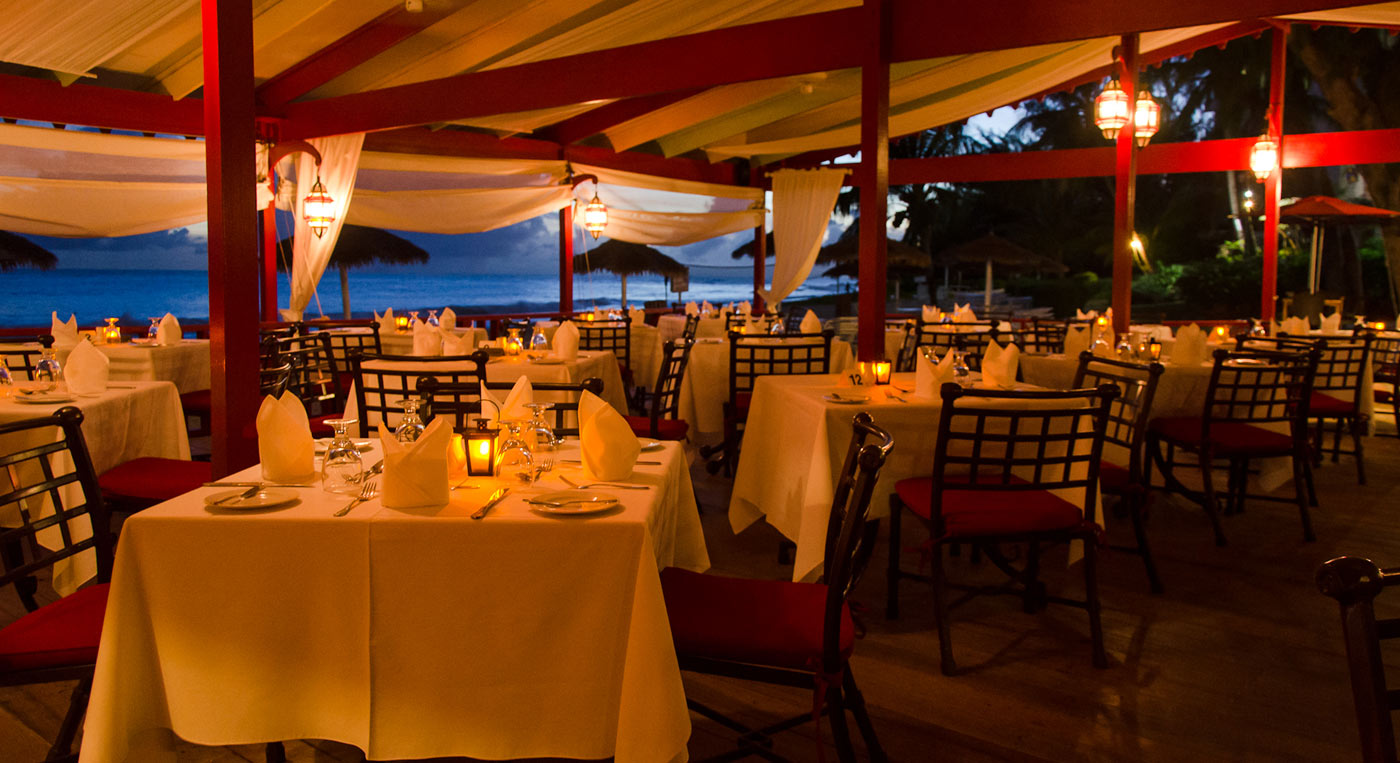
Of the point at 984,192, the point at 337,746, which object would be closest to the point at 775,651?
the point at 337,746

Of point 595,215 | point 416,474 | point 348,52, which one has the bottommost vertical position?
point 416,474

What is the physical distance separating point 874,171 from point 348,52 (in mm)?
4426

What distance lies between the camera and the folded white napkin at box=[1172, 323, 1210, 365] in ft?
16.9

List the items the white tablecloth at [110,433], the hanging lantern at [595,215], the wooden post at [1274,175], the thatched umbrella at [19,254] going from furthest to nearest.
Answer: the thatched umbrella at [19,254] → the hanging lantern at [595,215] → the wooden post at [1274,175] → the white tablecloth at [110,433]

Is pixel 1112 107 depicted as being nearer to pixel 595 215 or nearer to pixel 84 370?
pixel 595 215

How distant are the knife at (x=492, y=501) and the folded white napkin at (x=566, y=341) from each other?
3078 millimetres

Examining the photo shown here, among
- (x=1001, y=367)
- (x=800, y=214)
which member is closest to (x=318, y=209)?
(x=800, y=214)

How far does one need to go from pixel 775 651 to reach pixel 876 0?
4175mm

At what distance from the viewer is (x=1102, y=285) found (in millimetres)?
20844

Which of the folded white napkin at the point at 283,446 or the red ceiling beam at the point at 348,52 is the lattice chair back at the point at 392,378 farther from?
the red ceiling beam at the point at 348,52

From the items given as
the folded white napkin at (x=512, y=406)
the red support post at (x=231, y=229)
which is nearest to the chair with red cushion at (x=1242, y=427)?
the folded white napkin at (x=512, y=406)

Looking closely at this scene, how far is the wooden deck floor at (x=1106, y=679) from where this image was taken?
2.49 m

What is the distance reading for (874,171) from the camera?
16.5ft

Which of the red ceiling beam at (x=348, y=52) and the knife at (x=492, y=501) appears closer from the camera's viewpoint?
the knife at (x=492, y=501)
